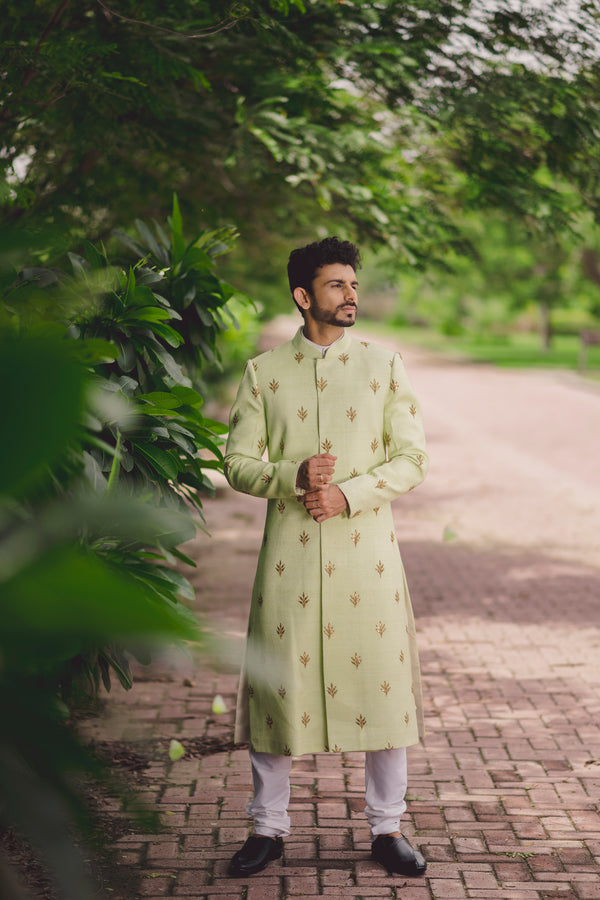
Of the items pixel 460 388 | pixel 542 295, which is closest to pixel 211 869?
pixel 460 388

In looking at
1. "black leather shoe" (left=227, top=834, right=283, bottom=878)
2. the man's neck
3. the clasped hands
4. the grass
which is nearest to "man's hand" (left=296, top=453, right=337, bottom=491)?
the clasped hands

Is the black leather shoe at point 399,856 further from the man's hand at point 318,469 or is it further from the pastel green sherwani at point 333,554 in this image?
the man's hand at point 318,469

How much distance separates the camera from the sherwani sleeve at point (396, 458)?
3.41 metres

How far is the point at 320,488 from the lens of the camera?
334cm

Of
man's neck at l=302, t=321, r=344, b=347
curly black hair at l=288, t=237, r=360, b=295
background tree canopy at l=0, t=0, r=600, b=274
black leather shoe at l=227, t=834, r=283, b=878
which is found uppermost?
background tree canopy at l=0, t=0, r=600, b=274

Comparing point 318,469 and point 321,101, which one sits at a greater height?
point 321,101

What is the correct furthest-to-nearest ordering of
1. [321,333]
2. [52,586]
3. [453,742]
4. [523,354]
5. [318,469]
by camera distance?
[523,354] → [453,742] → [321,333] → [318,469] → [52,586]

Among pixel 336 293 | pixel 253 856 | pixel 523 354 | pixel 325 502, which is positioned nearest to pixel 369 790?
pixel 253 856

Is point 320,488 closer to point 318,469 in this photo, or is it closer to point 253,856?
point 318,469

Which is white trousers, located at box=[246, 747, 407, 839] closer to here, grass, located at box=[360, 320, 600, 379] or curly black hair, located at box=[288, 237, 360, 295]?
curly black hair, located at box=[288, 237, 360, 295]

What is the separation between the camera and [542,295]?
4206 cm

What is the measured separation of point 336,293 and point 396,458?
1.99 feet

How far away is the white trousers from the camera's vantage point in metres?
3.57

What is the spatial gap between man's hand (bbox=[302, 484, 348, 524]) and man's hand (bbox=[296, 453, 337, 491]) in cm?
2
